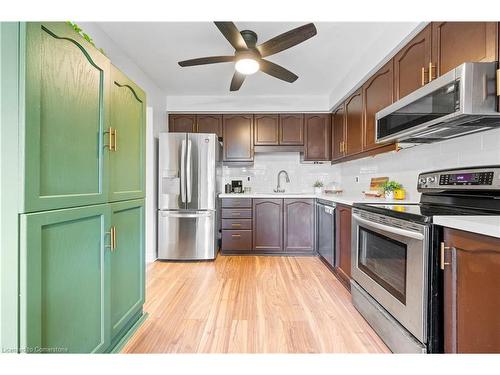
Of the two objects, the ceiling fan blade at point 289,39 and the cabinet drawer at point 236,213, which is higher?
the ceiling fan blade at point 289,39

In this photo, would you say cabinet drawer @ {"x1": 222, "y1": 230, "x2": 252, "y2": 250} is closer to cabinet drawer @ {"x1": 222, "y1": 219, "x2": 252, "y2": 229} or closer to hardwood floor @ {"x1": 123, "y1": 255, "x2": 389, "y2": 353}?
cabinet drawer @ {"x1": 222, "y1": 219, "x2": 252, "y2": 229}

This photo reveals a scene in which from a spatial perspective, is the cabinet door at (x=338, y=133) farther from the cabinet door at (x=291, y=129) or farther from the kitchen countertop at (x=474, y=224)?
the kitchen countertop at (x=474, y=224)

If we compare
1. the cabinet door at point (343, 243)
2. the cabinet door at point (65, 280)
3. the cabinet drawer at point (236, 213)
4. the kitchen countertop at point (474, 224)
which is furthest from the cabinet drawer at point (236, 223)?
the kitchen countertop at point (474, 224)

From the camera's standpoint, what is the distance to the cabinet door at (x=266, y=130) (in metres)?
3.78

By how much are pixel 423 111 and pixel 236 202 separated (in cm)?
243

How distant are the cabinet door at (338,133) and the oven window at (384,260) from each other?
1699mm

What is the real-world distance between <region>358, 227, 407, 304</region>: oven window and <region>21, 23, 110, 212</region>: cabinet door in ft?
5.36

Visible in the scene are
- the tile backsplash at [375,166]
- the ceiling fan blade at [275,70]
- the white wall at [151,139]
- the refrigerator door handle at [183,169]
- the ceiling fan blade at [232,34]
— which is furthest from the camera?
the refrigerator door handle at [183,169]

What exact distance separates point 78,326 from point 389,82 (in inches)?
105

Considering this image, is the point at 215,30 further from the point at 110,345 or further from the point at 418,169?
the point at 110,345

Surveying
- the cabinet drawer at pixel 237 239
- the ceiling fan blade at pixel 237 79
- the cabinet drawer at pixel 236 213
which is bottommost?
the cabinet drawer at pixel 237 239

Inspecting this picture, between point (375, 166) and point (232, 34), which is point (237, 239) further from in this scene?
point (232, 34)

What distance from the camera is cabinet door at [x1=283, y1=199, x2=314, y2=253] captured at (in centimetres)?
339

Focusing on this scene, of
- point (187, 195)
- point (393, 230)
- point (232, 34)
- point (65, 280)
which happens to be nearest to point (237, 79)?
point (232, 34)
